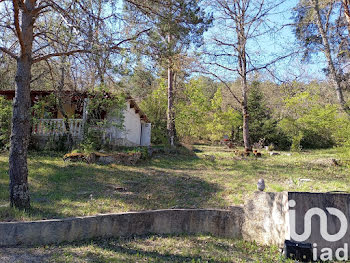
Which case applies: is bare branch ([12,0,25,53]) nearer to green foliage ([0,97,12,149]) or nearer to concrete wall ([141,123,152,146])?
green foliage ([0,97,12,149])

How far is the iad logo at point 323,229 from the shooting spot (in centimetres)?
331

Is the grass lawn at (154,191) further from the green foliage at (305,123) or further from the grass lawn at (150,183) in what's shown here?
the green foliage at (305,123)

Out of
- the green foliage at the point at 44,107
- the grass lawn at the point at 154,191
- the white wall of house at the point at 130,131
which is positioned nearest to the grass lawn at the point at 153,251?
the grass lawn at the point at 154,191

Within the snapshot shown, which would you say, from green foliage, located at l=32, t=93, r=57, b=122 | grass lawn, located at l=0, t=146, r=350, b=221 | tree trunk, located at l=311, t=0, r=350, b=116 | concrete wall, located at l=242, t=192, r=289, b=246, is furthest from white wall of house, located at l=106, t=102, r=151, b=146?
tree trunk, located at l=311, t=0, r=350, b=116

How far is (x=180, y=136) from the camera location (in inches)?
792

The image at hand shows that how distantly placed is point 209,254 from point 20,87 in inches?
163

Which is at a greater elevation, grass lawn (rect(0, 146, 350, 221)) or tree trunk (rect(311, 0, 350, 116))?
tree trunk (rect(311, 0, 350, 116))

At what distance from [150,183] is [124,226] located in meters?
2.80

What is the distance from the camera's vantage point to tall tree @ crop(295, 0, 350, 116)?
398 inches

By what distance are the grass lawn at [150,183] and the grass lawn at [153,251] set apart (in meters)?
1.04

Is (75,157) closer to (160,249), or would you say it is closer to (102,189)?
(102,189)

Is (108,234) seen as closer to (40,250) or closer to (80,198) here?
(40,250)

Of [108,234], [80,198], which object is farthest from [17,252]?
[80,198]

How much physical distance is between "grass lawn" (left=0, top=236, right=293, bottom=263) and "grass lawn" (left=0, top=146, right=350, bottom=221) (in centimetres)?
104
